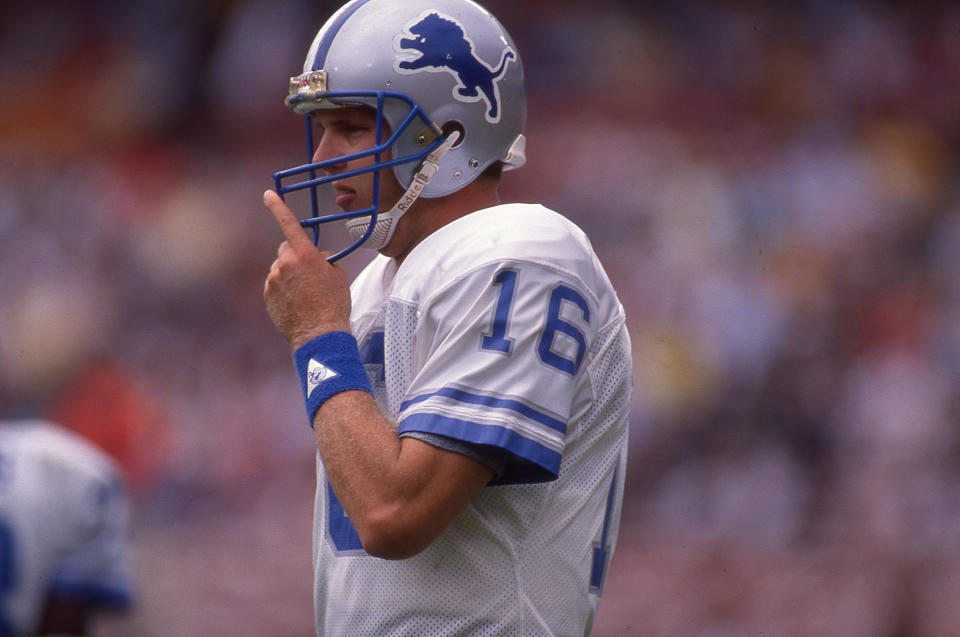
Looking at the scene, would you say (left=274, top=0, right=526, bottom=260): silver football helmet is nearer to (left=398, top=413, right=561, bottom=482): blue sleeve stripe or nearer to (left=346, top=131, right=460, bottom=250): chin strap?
(left=346, top=131, right=460, bottom=250): chin strap

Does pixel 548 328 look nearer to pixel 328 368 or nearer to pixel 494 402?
pixel 494 402

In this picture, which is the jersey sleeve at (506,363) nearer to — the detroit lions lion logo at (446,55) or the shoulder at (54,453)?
the detroit lions lion logo at (446,55)

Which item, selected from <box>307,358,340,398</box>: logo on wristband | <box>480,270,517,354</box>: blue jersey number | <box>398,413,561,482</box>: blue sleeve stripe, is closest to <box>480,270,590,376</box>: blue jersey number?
<box>480,270,517,354</box>: blue jersey number

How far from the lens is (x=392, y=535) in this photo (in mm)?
1641

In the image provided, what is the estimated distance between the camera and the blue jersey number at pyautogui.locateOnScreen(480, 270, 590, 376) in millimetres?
1699

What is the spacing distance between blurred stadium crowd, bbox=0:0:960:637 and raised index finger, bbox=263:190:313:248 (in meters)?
3.47

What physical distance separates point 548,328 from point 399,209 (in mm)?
368

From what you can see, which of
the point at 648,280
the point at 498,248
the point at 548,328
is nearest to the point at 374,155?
the point at 498,248

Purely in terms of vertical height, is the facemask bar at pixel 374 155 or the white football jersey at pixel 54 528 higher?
the facemask bar at pixel 374 155

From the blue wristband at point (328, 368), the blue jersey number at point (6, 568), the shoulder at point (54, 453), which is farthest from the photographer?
the shoulder at point (54, 453)

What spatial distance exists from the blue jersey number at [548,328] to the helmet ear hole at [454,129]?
345 mm

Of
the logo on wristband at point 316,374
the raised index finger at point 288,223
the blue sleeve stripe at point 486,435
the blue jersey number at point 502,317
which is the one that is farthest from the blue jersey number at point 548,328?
the raised index finger at point 288,223

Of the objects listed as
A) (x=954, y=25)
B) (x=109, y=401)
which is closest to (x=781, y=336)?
(x=954, y=25)

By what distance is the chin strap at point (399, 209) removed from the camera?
1950 mm
